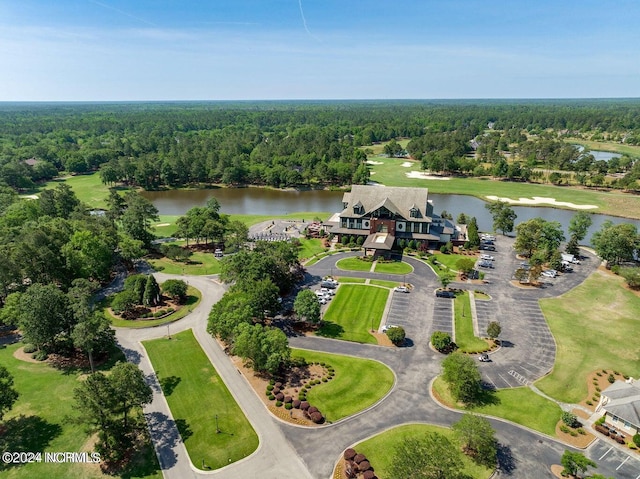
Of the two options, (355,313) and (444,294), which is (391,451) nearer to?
(355,313)

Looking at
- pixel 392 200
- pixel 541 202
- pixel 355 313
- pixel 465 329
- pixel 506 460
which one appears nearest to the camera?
pixel 506 460

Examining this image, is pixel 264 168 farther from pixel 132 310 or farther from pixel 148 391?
pixel 148 391

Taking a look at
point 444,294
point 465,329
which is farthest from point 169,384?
point 444,294

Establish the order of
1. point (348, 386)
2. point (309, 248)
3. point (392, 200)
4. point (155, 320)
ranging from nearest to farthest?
point (348, 386)
point (155, 320)
point (309, 248)
point (392, 200)

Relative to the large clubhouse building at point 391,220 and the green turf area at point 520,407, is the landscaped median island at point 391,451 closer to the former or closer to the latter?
the green turf area at point 520,407

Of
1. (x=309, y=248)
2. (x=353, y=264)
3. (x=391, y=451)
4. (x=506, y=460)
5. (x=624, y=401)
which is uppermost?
(x=624, y=401)

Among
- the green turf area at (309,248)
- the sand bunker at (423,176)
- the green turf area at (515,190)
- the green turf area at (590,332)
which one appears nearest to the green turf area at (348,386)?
the green turf area at (590,332)

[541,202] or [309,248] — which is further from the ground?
[309,248]

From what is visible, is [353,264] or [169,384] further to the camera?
[353,264]
